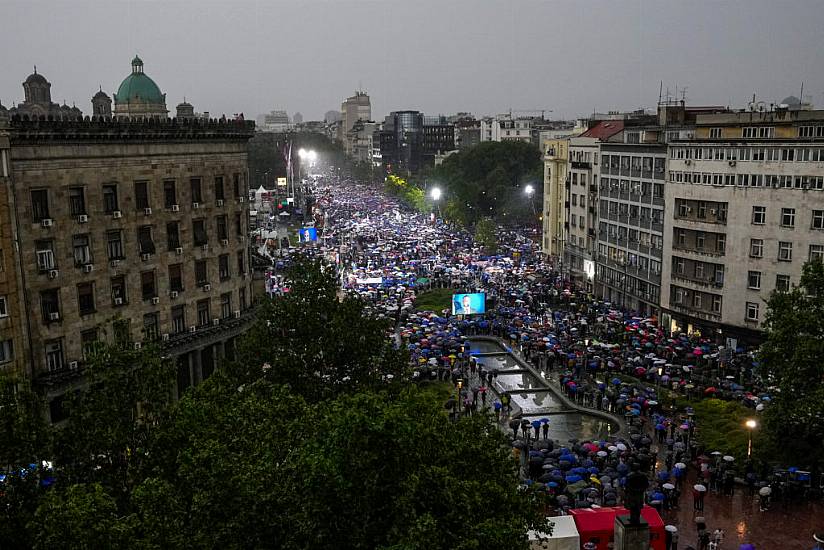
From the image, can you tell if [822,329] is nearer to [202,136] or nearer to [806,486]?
[806,486]

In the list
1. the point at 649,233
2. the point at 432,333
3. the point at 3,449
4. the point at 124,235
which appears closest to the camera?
the point at 3,449

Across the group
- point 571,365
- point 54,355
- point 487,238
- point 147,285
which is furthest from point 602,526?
point 487,238

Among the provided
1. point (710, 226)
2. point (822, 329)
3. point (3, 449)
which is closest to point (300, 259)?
point (3, 449)

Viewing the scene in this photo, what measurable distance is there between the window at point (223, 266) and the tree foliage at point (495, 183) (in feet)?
258

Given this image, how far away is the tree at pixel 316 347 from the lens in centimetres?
3372

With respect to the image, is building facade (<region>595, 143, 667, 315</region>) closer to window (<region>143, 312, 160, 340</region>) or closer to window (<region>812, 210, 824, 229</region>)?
window (<region>812, 210, 824, 229</region>)

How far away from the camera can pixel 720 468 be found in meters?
Answer: 34.4

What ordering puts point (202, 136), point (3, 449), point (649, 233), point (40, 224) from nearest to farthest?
point (3, 449) → point (40, 224) → point (202, 136) → point (649, 233)

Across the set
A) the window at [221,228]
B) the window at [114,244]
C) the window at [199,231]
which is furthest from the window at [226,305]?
the window at [114,244]

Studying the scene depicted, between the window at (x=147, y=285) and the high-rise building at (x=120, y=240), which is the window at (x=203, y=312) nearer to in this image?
the high-rise building at (x=120, y=240)

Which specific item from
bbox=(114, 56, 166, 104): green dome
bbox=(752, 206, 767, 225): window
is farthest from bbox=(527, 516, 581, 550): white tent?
bbox=(114, 56, 166, 104): green dome

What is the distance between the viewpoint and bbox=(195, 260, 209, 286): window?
47.5 m

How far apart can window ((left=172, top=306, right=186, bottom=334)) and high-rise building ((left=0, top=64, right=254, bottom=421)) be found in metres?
0.08

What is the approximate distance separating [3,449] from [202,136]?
101ft
